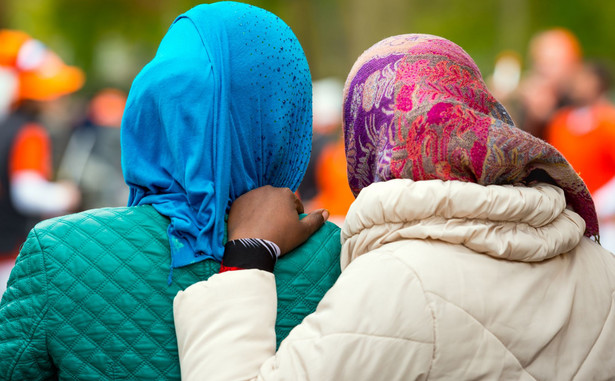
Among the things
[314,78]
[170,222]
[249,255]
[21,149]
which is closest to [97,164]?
[21,149]

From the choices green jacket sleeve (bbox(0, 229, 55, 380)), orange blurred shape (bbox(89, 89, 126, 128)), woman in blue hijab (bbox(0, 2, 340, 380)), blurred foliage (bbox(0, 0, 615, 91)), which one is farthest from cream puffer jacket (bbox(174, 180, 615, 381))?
blurred foliage (bbox(0, 0, 615, 91))

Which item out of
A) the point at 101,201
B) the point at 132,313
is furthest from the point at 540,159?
the point at 101,201

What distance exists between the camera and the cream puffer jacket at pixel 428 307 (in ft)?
5.57

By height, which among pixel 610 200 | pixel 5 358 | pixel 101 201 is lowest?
pixel 101 201

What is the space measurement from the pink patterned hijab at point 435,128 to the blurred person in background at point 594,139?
462cm

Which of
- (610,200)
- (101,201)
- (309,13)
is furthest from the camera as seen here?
(309,13)

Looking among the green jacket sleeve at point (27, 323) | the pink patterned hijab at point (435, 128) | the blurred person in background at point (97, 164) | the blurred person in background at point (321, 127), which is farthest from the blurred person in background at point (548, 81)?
the green jacket sleeve at point (27, 323)

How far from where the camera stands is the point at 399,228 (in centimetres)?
183

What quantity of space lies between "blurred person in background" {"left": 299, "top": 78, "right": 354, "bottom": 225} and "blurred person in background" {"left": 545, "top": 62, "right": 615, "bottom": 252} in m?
2.07

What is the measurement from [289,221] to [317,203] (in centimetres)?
671

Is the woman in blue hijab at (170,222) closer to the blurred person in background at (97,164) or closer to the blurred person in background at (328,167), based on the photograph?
the blurred person in background at (328,167)

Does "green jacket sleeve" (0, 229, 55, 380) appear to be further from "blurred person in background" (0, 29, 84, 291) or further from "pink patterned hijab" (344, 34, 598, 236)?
"blurred person in background" (0, 29, 84, 291)

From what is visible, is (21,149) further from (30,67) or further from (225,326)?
(225,326)

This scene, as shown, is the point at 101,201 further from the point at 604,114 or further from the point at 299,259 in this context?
the point at 299,259
